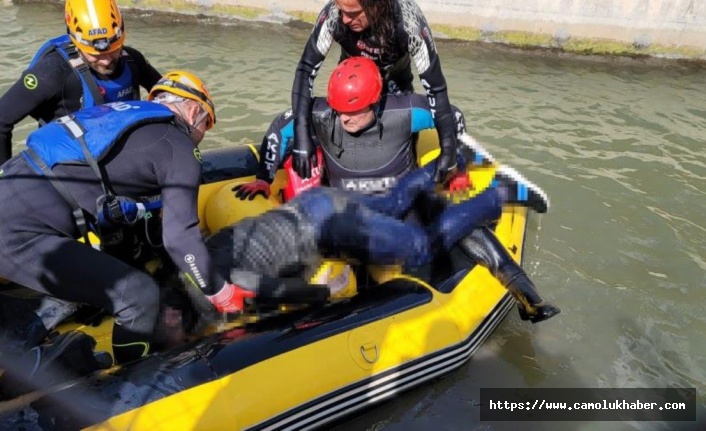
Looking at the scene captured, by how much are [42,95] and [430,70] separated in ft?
6.90

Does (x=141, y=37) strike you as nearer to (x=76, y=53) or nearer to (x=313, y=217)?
(x=76, y=53)

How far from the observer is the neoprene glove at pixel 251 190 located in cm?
357

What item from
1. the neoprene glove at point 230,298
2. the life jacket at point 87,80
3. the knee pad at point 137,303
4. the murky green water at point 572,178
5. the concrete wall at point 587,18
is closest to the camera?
the knee pad at point 137,303

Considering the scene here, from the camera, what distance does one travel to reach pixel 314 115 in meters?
3.82

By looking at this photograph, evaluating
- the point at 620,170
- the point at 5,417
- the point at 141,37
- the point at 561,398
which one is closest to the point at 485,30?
the point at 620,170

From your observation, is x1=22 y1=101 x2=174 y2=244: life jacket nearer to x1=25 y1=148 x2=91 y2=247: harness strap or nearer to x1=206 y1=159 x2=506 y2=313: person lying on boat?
x1=25 y1=148 x2=91 y2=247: harness strap

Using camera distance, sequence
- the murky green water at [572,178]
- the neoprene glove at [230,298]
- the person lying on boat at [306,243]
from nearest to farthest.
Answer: the neoprene glove at [230,298] → the person lying on boat at [306,243] → the murky green water at [572,178]

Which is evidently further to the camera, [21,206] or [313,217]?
[313,217]

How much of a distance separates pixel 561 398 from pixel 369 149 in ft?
5.82

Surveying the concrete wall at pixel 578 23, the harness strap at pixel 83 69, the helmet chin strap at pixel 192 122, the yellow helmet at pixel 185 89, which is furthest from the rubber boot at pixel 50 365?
the concrete wall at pixel 578 23

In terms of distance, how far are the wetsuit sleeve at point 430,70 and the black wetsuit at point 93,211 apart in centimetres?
162

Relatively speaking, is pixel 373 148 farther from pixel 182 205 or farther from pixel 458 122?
pixel 182 205

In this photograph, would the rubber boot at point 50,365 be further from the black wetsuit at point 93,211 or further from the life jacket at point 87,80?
the life jacket at point 87,80

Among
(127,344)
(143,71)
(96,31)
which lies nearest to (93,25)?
(96,31)
